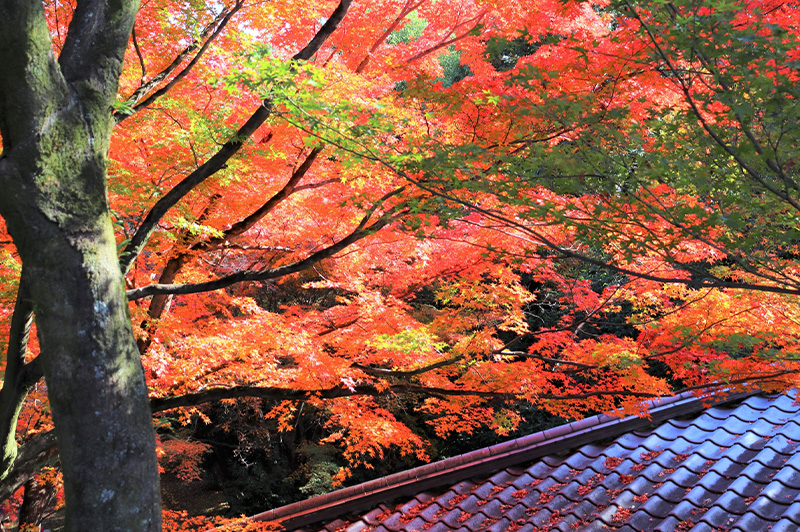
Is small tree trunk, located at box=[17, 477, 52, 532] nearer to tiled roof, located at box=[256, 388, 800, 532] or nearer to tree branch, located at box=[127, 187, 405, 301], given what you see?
tiled roof, located at box=[256, 388, 800, 532]

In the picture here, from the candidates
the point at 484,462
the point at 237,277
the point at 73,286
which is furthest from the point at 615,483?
the point at 73,286

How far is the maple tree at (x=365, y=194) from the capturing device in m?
3.14

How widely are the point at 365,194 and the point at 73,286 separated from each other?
227 centimetres

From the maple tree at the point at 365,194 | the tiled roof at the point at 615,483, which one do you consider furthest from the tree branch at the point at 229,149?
the tiled roof at the point at 615,483

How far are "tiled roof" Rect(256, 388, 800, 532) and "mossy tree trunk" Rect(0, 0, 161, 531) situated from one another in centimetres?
339

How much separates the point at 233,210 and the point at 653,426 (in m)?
6.09

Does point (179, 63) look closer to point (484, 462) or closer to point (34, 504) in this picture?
point (484, 462)

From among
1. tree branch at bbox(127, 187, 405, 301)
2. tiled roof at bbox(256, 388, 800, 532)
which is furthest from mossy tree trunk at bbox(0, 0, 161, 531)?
tiled roof at bbox(256, 388, 800, 532)

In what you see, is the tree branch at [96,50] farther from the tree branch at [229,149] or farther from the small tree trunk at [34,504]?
the small tree trunk at [34,504]

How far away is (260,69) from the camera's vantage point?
3.88 meters

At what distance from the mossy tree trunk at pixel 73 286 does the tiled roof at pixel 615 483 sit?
339 centimetres

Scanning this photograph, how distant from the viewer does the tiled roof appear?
4.87 meters

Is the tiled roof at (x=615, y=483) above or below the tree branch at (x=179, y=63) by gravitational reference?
below

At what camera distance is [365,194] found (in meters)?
4.72
